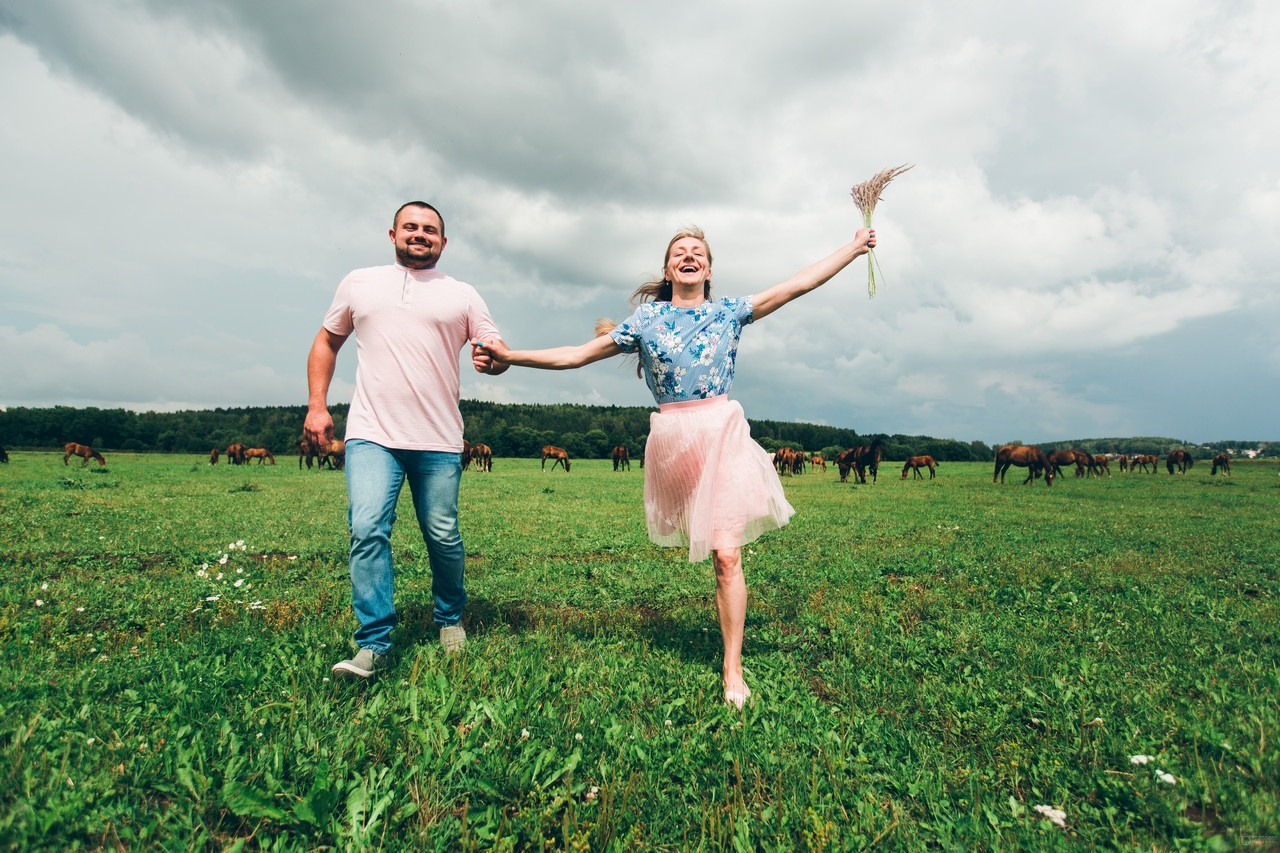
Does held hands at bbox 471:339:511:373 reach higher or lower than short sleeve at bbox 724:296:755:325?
lower

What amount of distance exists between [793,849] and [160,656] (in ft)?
12.6

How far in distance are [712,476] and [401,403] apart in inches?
84.0

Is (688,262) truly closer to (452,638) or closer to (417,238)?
(417,238)

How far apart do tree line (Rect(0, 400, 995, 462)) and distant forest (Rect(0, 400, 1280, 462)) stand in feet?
0.41

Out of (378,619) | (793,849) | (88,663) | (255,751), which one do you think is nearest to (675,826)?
(793,849)

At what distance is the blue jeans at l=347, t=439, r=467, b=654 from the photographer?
389 centimetres

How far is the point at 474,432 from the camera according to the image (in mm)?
88562

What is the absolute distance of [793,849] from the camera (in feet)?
7.40

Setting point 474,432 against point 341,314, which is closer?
point 341,314

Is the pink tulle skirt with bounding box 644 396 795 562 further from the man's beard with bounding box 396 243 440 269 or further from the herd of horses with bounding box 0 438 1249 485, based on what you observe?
the herd of horses with bounding box 0 438 1249 485

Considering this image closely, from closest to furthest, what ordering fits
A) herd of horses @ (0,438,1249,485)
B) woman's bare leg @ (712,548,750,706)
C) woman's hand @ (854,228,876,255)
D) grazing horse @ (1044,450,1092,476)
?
woman's bare leg @ (712,548,750,706), woman's hand @ (854,228,876,255), herd of horses @ (0,438,1249,485), grazing horse @ (1044,450,1092,476)

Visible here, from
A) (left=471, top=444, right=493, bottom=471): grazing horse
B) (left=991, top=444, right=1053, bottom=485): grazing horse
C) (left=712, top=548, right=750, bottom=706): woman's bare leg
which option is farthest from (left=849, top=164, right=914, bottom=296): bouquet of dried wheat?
(left=471, top=444, right=493, bottom=471): grazing horse

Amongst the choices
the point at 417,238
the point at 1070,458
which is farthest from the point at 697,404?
the point at 1070,458

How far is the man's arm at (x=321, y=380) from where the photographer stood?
432cm
